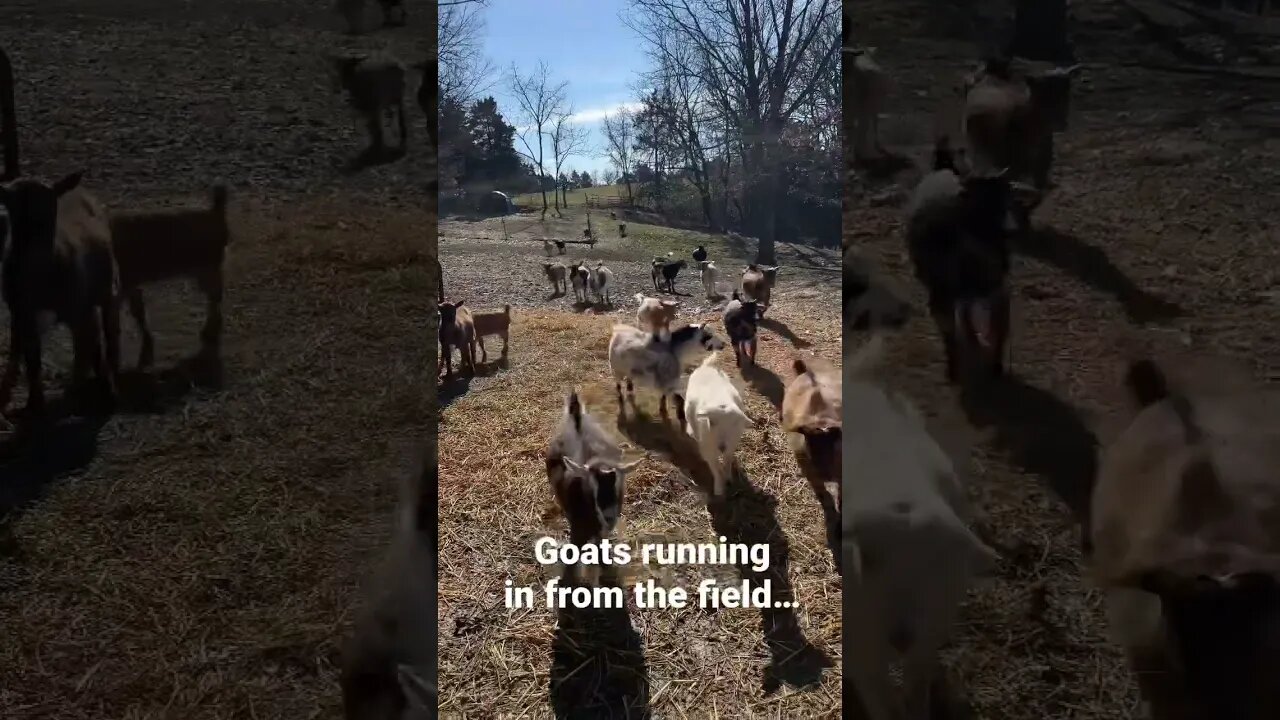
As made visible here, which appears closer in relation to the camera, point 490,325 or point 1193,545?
point 1193,545

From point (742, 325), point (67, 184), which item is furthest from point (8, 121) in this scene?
point (742, 325)

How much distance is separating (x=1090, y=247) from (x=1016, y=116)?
1.29 feet

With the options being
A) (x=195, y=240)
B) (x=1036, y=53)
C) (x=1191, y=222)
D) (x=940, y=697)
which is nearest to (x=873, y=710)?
(x=940, y=697)

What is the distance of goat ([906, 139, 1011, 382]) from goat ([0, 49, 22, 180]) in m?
2.43

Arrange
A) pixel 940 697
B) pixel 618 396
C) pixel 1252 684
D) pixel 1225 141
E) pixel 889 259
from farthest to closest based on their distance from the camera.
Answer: pixel 618 396 < pixel 1225 141 < pixel 889 259 < pixel 940 697 < pixel 1252 684

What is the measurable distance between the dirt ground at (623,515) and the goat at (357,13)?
54 centimetres

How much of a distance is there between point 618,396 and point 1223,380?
5.17 ft

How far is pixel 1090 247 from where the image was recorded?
1.72m

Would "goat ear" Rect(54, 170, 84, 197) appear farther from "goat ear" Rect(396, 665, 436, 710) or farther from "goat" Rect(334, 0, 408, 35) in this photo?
"goat ear" Rect(396, 665, 436, 710)

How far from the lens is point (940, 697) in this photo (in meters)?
1.53

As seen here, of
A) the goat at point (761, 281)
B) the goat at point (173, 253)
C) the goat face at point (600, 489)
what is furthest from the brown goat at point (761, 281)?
the goat at point (173, 253)

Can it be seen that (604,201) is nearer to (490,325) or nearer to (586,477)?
(490,325)

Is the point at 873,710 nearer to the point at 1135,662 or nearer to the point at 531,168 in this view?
the point at 1135,662

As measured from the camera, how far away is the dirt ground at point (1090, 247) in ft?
5.47
